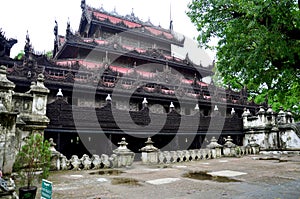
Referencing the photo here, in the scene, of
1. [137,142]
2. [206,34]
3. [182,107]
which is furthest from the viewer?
[182,107]

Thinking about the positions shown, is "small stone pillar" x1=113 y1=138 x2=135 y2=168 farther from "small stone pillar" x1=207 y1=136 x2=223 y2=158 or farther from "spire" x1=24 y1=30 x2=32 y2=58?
"spire" x1=24 y1=30 x2=32 y2=58

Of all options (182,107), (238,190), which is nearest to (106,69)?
(182,107)

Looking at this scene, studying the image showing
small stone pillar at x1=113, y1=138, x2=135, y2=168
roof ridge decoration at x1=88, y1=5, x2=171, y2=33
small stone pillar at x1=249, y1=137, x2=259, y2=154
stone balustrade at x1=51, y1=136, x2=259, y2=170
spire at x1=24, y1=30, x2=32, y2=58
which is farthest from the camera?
roof ridge decoration at x1=88, y1=5, x2=171, y2=33

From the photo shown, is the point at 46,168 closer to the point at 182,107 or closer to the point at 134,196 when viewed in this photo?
the point at 134,196

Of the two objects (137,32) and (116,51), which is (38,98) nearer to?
(116,51)

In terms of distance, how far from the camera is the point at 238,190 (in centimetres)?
539

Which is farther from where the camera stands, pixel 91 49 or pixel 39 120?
pixel 91 49

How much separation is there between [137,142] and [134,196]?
39.2 ft

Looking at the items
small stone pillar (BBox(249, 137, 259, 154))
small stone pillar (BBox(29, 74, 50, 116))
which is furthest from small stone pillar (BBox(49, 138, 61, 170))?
small stone pillar (BBox(249, 137, 259, 154))

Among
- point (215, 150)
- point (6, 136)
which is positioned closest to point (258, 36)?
point (6, 136)

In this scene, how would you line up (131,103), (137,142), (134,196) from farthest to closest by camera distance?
1. (131,103)
2. (137,142)
3. (134,196)

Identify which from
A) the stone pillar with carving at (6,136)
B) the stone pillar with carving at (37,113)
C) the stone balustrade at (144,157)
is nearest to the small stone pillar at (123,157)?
the stone balustrade at (144,157)

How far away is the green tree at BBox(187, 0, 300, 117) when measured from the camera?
5117mm

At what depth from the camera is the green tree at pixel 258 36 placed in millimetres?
5117
